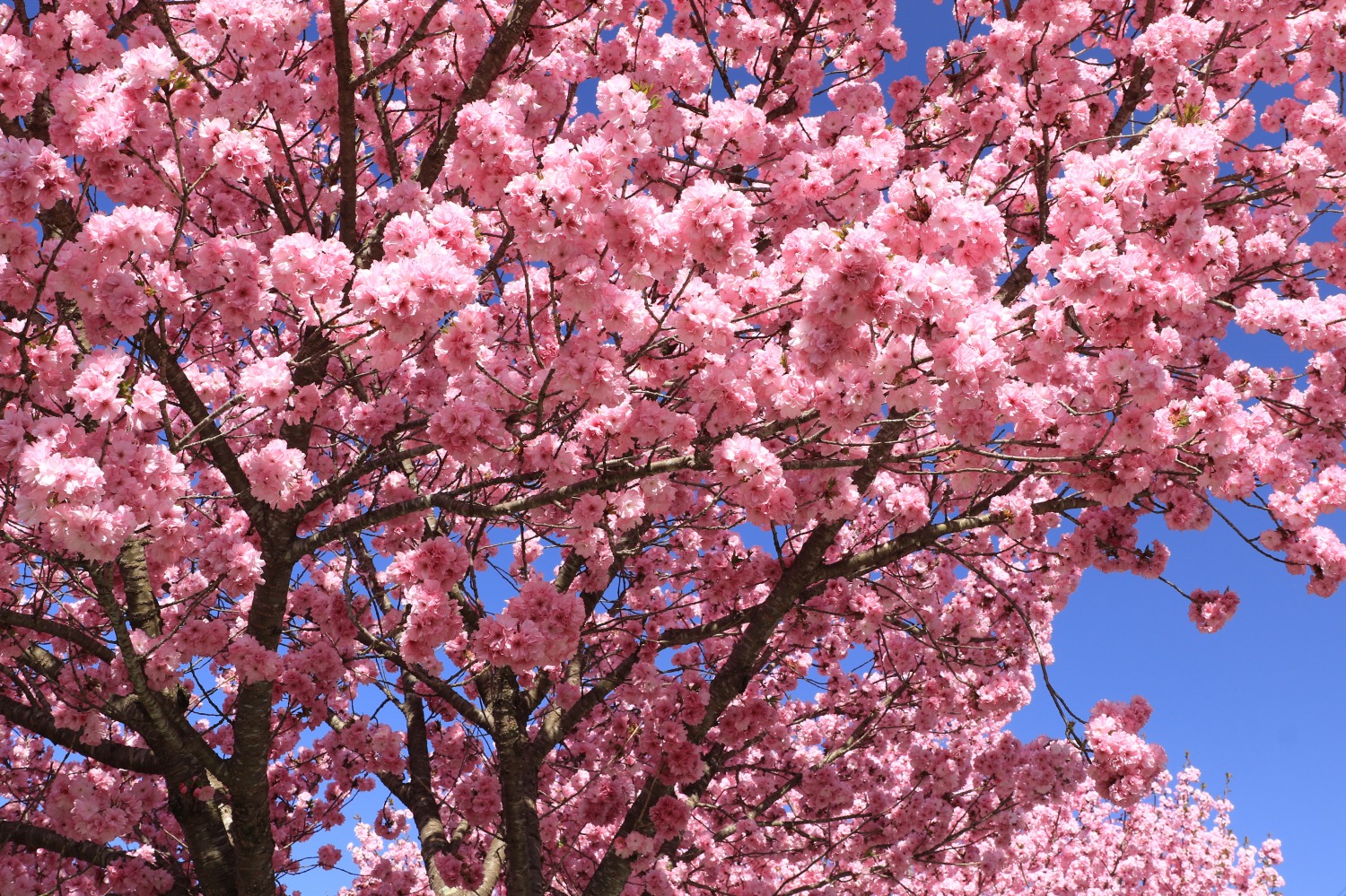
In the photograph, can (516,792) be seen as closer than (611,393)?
No

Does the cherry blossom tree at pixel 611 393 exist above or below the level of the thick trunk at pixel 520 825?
above

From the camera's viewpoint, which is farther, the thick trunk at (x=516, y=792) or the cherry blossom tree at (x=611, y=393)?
the thick trunk at (x=516, y=792)

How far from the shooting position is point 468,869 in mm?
8156

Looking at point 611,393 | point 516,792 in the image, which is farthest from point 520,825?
point 611,393

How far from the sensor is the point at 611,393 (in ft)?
15.3

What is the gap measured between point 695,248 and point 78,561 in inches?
192

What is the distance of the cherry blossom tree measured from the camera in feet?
14.3

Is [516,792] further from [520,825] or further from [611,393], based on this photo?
[611,393]

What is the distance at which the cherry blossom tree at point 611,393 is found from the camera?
14.3ft

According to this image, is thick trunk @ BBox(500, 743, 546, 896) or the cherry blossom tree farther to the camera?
thick trunk @ BBox(500, 743, 546, 896)

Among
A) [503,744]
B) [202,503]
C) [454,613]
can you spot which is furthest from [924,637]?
[202,503]

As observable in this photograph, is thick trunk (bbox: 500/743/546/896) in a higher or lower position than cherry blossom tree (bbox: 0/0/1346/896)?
lower

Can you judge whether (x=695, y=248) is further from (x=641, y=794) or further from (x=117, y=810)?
(x=117, y=810)

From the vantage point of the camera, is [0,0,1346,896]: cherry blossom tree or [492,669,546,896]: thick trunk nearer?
[0,0,1346,896]: cherry blossom tree
